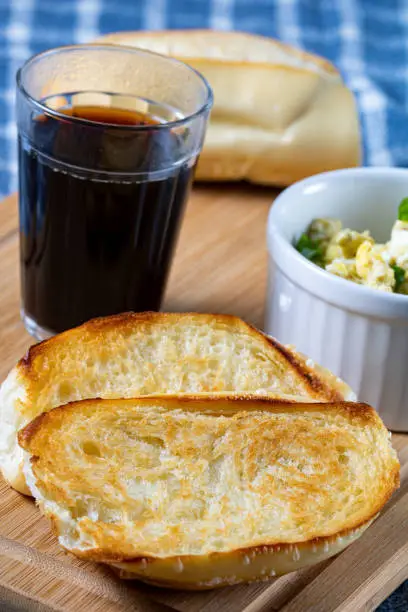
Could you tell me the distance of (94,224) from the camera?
217 cm

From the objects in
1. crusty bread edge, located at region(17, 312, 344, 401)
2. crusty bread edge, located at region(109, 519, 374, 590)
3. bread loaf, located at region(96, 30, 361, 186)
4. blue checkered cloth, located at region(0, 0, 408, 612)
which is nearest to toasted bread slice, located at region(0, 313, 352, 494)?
crusty bread edge, located at region(17, 312, 344, 401)

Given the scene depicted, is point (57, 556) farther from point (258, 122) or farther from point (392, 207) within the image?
point (258, 122)

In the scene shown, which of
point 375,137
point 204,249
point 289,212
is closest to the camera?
point 289,212

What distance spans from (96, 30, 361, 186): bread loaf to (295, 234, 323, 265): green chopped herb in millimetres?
685

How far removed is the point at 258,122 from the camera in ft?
9.77

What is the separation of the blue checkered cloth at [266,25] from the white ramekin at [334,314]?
170cm

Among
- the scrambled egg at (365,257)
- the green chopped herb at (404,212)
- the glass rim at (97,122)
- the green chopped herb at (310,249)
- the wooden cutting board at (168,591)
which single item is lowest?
the wooden cutting board at (168,591)

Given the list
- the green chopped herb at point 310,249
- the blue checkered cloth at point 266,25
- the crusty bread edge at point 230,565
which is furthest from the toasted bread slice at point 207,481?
the blue checkered cloth at point 266,25

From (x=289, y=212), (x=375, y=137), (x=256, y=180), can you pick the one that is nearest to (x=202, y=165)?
(x=256, y=180)

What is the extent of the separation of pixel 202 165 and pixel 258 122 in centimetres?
21

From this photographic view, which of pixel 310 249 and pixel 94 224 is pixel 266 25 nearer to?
pixel 310 249

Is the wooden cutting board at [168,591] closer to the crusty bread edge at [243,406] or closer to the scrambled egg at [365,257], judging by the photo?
the crusty bread edge at [243,406]

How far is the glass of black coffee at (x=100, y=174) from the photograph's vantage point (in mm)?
2092

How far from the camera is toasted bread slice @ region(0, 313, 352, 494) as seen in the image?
188 cm
